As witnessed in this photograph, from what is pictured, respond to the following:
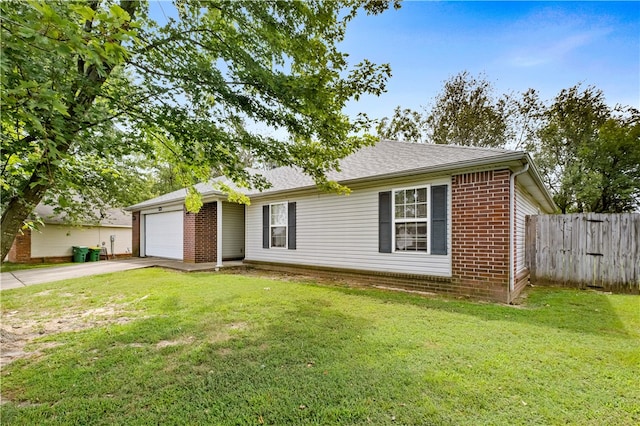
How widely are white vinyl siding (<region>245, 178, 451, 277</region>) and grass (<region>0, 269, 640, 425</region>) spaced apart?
1575mm

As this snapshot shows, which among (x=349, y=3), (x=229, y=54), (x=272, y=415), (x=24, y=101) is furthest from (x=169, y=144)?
(x=272, y=415)

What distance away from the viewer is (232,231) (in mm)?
13477

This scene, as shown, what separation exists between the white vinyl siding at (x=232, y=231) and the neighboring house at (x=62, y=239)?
5716 mm

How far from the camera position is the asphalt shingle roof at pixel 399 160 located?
6.50 meters

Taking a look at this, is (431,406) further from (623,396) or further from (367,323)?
(367,323)

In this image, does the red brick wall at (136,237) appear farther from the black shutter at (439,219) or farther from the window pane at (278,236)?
the black shutter at (439,219)

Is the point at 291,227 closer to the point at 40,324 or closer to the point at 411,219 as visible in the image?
the point at 411,219

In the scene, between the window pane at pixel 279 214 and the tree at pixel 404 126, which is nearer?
the window pane at pixel 279 214

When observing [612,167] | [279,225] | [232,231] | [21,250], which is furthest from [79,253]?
[612,167]

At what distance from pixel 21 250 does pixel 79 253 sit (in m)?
2.34

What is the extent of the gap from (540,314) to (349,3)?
6.14 metres

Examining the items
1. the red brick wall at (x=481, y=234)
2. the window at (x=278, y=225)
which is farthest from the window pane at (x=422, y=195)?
the window at (x=278, y=225)

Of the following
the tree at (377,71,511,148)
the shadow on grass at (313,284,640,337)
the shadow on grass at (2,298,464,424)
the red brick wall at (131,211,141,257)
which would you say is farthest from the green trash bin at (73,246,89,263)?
the tree at (377,71,511,148)

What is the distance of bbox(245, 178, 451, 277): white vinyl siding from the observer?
24.2 feet
